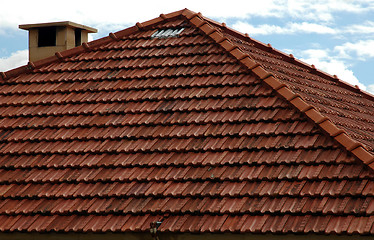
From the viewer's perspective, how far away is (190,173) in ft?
30.9

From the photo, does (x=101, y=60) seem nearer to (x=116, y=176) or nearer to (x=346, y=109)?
(x=116, y=176)

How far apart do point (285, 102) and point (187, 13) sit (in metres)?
4.26

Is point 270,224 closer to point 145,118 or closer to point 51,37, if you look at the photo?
point 145,118

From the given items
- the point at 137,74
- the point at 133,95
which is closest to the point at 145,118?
the point at 133,95

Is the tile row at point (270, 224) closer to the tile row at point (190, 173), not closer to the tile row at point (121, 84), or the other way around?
the tile row at point (190, 173)

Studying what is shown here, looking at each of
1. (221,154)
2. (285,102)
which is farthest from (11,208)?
Answer: (285,102)

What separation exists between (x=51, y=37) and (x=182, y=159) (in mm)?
7254

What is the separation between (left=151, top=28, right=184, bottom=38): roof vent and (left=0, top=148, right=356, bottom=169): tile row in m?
3.70

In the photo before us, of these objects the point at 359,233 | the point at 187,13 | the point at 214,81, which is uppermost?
the point at 187,13

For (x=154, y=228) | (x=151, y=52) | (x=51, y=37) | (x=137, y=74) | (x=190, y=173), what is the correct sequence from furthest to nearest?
(x=51, y=37) → (x=151, y=52) → (x=137, y=74) → (x=190, y=173) → (x=154, y=228)

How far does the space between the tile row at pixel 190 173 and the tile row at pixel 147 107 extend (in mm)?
1400

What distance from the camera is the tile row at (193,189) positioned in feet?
27.7

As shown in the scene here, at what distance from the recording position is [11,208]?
391 inches

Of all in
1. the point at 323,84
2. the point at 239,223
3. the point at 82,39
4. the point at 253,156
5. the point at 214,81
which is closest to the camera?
the point at 239,223
